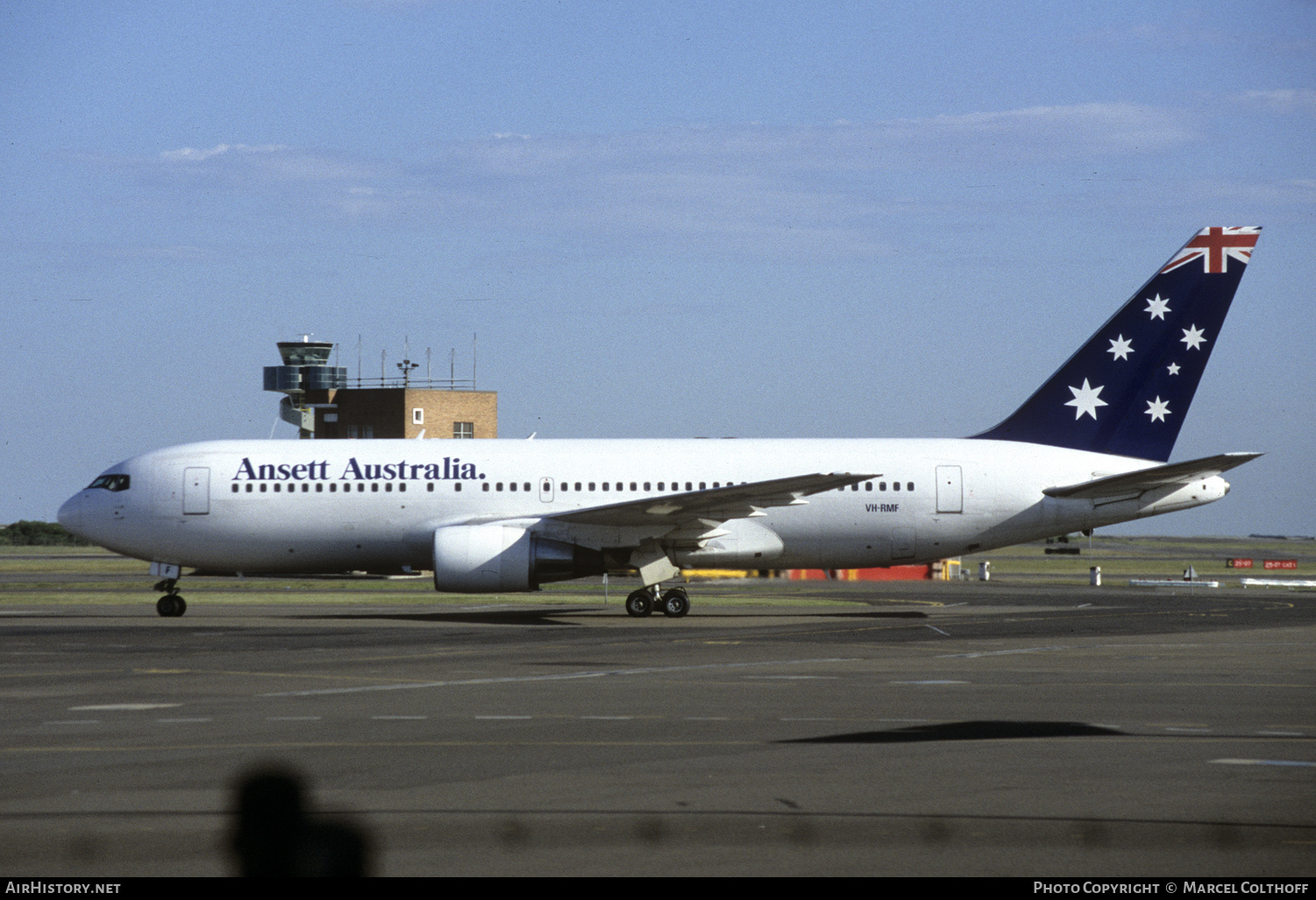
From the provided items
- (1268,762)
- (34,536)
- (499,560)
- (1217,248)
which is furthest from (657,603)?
(34,536)

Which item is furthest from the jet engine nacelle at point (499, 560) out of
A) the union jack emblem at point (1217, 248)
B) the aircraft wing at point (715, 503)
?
the union jack emblem at point (1217, 248)

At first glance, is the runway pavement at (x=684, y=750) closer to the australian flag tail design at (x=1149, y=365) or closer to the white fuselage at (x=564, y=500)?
the white fuselage at (x=564, y=500)

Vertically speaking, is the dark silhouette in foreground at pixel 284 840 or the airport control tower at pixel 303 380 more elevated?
the airport control tower at pixel 303 380

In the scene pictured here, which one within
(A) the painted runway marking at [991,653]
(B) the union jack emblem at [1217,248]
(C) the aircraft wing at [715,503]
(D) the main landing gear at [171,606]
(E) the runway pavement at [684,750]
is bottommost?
(E) the runway pavement at [684,750]

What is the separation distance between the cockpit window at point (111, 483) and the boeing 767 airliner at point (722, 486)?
1.5 inches

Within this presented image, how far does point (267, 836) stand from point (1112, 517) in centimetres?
3047

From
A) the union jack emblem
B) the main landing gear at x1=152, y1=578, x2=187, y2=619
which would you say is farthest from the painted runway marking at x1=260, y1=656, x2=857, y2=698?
the union jack emblem

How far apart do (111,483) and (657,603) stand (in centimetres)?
1348

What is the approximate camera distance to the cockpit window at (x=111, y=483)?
3353 centimetres

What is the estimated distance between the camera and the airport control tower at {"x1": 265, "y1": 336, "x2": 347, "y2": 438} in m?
78.7

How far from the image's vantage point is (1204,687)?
16.8 metres

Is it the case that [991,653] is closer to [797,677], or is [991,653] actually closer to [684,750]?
[797,677]
